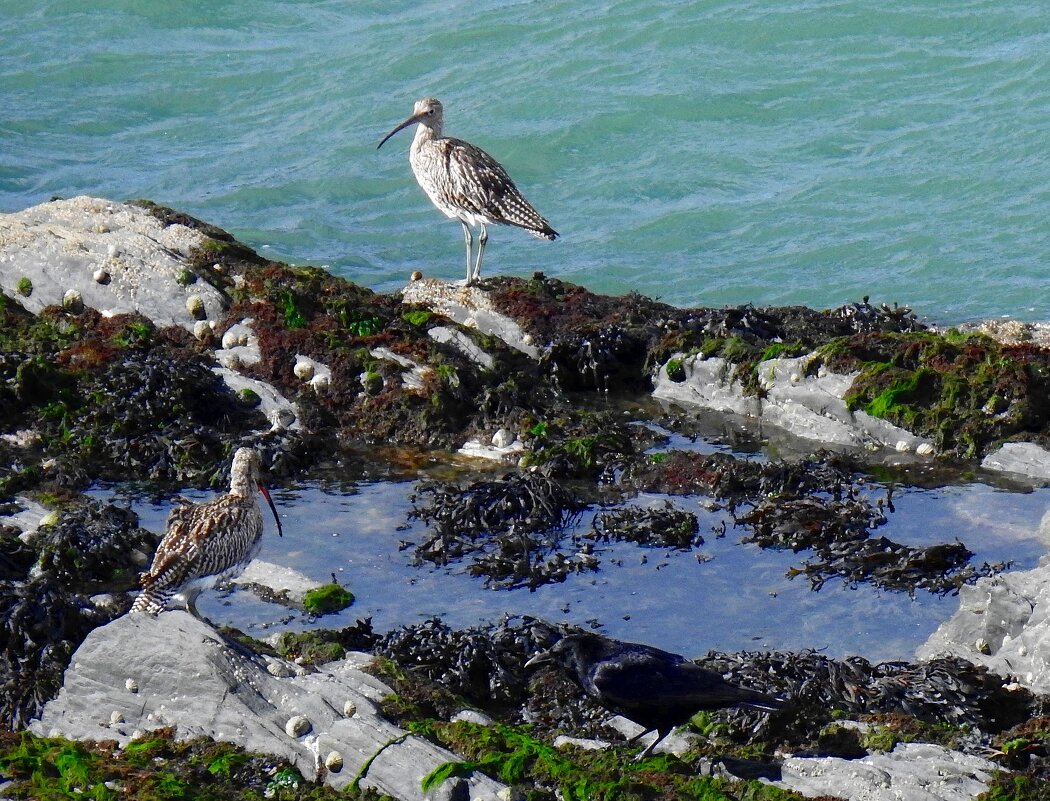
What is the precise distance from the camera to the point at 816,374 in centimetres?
1141

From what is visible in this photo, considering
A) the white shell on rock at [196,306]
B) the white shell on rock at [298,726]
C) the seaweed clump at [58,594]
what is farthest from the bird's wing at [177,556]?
the white shell on rock at [196,306]

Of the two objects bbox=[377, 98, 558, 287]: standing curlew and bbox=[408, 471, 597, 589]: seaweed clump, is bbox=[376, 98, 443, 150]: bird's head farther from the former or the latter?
bbox=[408, 471, 597, 589]: seaweed clump

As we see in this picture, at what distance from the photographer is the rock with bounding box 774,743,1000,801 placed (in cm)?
565

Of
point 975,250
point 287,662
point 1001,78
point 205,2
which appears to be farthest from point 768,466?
point 205,2

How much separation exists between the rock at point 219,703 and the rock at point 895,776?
4.96ft

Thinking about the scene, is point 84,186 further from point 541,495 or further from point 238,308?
point 541,495

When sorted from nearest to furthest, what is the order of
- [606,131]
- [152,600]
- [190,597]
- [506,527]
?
[152,600] < [190,597] < [506,527] < [606,131]

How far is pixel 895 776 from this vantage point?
5.79 metres

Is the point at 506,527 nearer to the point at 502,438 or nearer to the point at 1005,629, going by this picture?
the point at 502,438

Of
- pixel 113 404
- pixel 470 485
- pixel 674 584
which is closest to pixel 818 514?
pixel 674 584

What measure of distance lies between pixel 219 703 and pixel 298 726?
451 millimetres

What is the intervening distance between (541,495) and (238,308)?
4.06 meters

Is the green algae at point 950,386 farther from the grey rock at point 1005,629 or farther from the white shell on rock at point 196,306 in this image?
the white shell on rock at point 196,306

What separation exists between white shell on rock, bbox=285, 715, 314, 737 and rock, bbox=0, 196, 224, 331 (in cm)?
684
